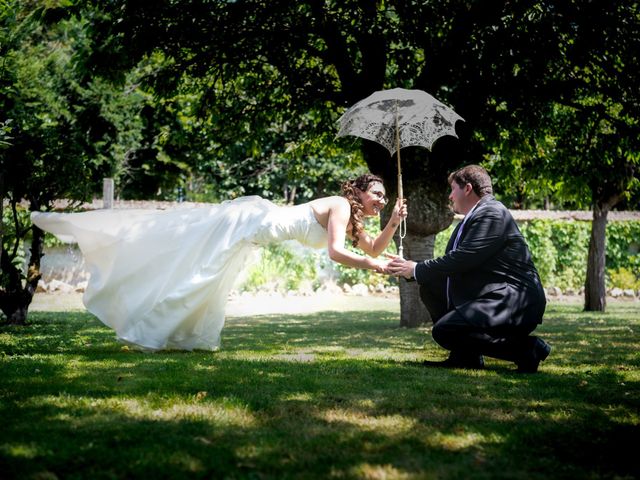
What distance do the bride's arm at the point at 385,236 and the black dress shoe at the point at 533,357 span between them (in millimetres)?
1882

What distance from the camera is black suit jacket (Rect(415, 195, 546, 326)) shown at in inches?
211

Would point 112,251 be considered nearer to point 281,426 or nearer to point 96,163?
point 281,426

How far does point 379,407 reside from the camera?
4.03m

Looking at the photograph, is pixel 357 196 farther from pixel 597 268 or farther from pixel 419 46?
pixel 597 268

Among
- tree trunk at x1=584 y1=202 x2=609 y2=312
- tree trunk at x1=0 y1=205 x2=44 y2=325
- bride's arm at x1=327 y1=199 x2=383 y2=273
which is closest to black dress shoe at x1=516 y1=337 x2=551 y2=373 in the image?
bride's arm at x1=327 y1=199 x2=383 y2=273

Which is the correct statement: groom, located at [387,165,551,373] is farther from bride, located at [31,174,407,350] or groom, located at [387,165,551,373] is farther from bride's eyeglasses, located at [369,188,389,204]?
bride's eyeglasses, located at [369,188,389,204]

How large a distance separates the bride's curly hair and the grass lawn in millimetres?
1426

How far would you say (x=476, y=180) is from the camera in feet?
18.8

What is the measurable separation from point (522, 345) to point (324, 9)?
6.33m

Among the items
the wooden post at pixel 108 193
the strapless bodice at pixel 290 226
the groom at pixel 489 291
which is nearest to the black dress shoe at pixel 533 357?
the groom at pixel 489 291

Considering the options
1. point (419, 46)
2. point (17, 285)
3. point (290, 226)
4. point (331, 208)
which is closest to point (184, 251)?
point (290, 226)

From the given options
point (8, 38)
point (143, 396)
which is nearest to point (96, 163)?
point (8, 38)

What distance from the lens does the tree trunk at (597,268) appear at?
14.9 metres

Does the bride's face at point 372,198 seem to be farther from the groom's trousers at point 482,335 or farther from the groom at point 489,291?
the groom's trousers at point 482,335
